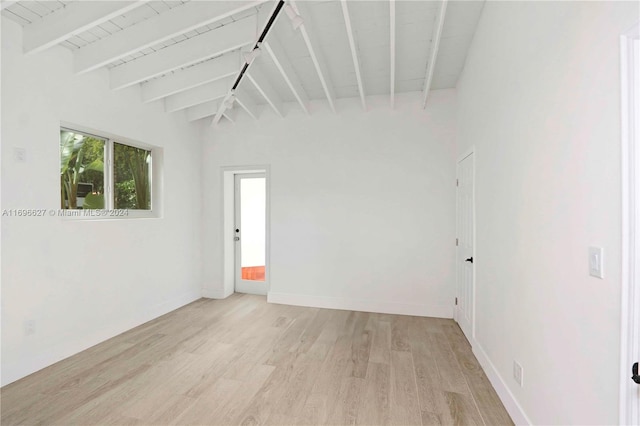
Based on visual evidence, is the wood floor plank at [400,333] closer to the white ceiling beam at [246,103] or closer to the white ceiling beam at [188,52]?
the white ceiling beam at [188,52]

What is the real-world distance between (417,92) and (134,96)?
12.5 ft

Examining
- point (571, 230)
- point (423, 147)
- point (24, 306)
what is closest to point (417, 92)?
point (423, 147)

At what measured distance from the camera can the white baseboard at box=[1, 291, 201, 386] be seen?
2438mm

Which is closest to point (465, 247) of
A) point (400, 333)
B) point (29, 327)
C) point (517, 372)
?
point (400, 333)

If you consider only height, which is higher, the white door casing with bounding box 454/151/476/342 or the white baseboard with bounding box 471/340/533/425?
the white door casing with bounding box 454/151/476/342

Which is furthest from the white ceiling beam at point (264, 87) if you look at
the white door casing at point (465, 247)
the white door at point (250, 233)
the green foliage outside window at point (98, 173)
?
the white door casing at point (465, 247)

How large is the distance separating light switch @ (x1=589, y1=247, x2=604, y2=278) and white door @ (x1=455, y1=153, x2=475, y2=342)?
70.6 inches

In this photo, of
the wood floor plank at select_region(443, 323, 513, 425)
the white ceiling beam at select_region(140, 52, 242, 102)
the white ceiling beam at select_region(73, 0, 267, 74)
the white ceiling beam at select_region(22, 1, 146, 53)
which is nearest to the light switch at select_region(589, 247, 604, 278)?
the wood floor plank at select_region(443, 323, 513, 425)

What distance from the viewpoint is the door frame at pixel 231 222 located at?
4652mm

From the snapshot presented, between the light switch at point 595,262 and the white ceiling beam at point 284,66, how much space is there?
2936 mm

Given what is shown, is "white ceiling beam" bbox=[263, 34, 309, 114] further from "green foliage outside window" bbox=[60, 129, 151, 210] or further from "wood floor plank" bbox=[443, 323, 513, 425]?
"wood floor plank" bbox=[443, 323, 513, 425]

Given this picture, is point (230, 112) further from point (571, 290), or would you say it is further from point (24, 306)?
point (571, 290)

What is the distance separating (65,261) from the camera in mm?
2865

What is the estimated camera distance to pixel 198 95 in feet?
12.6
